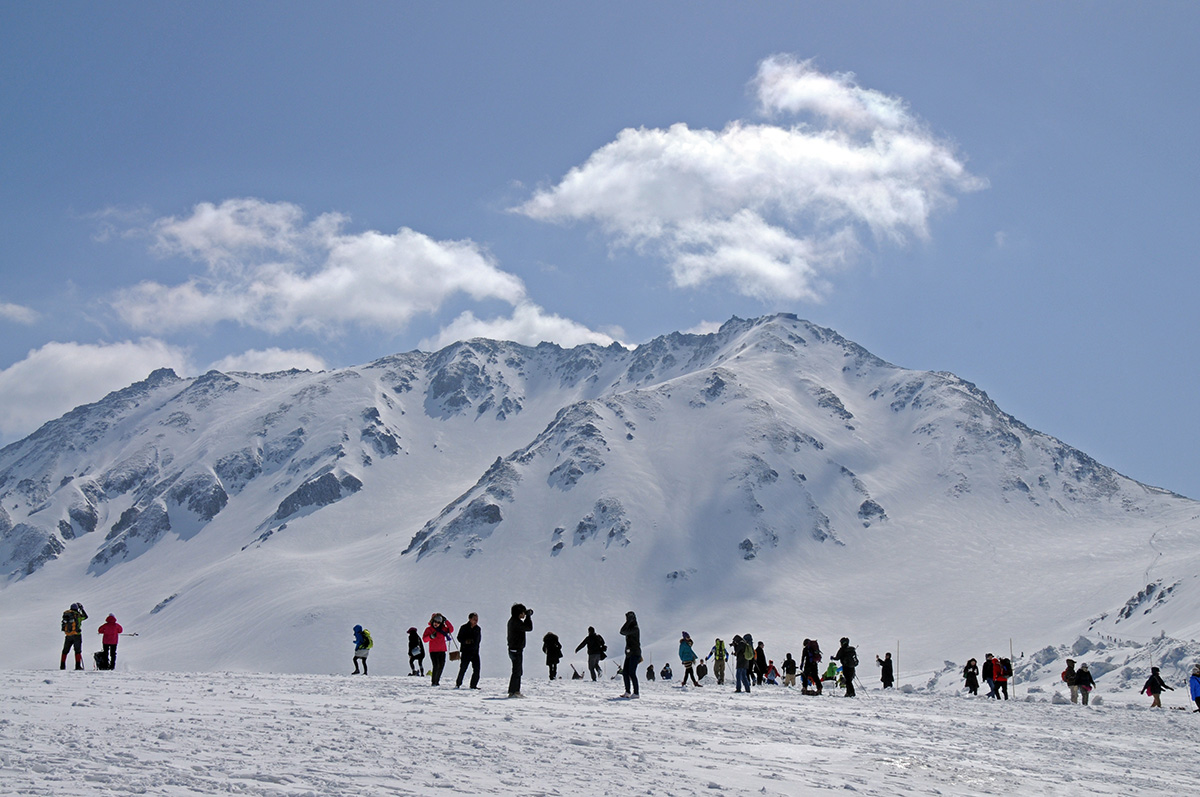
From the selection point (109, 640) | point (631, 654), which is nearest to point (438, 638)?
point (631, 654)

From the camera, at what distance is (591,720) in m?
18.5

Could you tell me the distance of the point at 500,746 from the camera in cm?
1420

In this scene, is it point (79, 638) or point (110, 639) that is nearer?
point (79, 638)

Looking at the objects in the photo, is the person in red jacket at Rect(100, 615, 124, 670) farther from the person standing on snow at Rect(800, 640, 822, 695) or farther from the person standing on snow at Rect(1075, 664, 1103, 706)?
the person standing on snow at Rect(1075, 664, 1103, 706)

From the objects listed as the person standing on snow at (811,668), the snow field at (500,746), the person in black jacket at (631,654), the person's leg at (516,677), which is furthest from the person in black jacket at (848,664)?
the person's leg at (516,677)

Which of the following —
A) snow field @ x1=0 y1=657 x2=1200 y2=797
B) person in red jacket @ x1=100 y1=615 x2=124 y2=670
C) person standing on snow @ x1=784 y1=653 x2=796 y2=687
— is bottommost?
person standing on snow @ x1=784 y1=653 x2=796 y2=687

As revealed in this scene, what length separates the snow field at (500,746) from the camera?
11227 millimetres

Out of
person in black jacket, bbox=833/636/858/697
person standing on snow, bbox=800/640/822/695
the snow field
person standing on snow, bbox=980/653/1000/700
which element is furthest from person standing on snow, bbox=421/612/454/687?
person standing on snow, bbox=980/653/1000/700

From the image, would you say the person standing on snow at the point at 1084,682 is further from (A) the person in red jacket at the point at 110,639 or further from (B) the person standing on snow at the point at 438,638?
(A) the person in red jacket at the point at 110,639

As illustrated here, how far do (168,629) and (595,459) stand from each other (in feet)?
278

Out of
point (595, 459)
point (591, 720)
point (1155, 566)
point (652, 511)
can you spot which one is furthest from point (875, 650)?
point (591, 720)

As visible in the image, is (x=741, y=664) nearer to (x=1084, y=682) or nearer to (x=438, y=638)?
(x=438, y=638)

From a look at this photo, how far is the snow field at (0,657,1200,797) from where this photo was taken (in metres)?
11.2

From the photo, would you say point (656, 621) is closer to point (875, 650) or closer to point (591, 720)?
point (875, 650)
